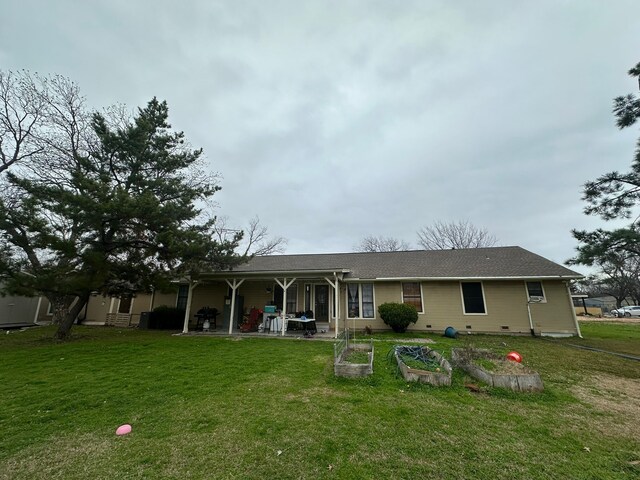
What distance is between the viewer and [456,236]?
2867 cm

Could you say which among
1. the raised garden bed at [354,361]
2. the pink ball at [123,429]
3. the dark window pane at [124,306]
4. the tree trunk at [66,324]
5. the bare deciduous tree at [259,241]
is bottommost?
the pink ball at [123,429]

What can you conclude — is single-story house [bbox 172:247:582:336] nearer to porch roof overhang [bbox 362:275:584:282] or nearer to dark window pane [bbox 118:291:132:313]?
porch roof overhang [bbox 362:275:584:282]

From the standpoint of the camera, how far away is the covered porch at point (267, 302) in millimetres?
11445

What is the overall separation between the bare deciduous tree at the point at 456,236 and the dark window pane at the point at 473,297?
54.1 feet

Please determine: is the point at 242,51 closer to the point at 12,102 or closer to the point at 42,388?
the point at 12,102

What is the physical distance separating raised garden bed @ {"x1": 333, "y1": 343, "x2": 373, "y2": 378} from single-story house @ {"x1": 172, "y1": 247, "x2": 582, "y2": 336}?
7.74 ft

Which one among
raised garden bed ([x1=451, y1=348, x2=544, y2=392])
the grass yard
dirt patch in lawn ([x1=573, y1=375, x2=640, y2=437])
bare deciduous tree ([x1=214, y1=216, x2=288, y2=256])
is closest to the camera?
the grass yard

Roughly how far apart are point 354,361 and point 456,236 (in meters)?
26.3

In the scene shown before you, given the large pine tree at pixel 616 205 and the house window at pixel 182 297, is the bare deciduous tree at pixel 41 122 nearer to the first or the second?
the house window at pixel 182 297

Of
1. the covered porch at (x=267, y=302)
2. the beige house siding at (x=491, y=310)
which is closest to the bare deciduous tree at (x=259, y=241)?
the covered porch at (x=267, y=302)

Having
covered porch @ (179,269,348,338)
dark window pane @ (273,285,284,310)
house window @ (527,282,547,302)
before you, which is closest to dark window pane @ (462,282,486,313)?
house window @ (527,282,547,302)

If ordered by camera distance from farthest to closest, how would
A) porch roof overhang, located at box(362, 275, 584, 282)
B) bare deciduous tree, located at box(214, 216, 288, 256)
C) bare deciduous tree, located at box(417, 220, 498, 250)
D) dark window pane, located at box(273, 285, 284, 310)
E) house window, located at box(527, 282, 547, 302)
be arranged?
bare deciduous tree, located at box(214, 216, 288, 256)
bare deciduous tree, located at box(417, 220, 498, 250)
dark window pane, located at box(273, 285, 284, 310)
house window, located at box(527, 282, 547, 302)
porch roof overhang, located at box(362, 275, 584, 282)

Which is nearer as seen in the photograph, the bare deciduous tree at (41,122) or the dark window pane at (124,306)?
the bare deciduous tree at (41,122)

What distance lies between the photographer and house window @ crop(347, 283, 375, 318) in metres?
13.2
